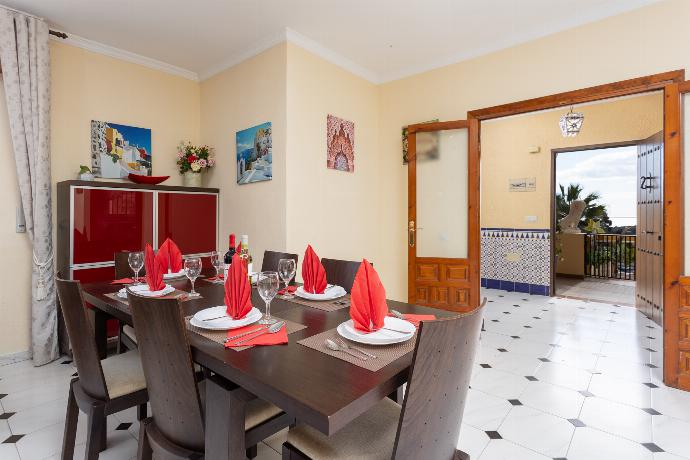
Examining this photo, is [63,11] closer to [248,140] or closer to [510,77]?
[248,140]

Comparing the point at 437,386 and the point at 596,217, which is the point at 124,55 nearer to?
the point at 437,386

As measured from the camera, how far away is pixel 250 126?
142 inches

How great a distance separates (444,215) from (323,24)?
2138mm

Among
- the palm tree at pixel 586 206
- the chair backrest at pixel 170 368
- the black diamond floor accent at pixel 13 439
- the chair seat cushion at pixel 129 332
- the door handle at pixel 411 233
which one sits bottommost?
the black diamond floor accent at pixel 13 439

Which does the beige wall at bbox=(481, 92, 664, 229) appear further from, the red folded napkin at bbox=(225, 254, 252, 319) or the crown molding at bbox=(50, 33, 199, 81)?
the red folded napkin at bbox=(225, 254, 252, 319)

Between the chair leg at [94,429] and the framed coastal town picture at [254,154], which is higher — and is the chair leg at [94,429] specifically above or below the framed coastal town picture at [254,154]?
below

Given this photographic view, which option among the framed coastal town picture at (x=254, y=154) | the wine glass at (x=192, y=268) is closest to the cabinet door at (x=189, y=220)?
the framed coastal town picture at (x=254, y=154)

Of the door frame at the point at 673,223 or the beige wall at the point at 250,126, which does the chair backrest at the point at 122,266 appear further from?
the door frame at the point at 673,223

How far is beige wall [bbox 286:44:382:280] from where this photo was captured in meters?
3.37

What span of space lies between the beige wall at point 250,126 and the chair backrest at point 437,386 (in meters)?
2.45

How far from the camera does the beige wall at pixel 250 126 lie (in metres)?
3.34

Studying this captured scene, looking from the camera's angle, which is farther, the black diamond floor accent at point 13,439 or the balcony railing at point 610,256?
the balcony railing at point 610,256

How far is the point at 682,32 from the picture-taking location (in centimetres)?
262

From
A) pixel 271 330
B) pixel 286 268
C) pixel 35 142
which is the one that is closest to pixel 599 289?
pixel 286 268
